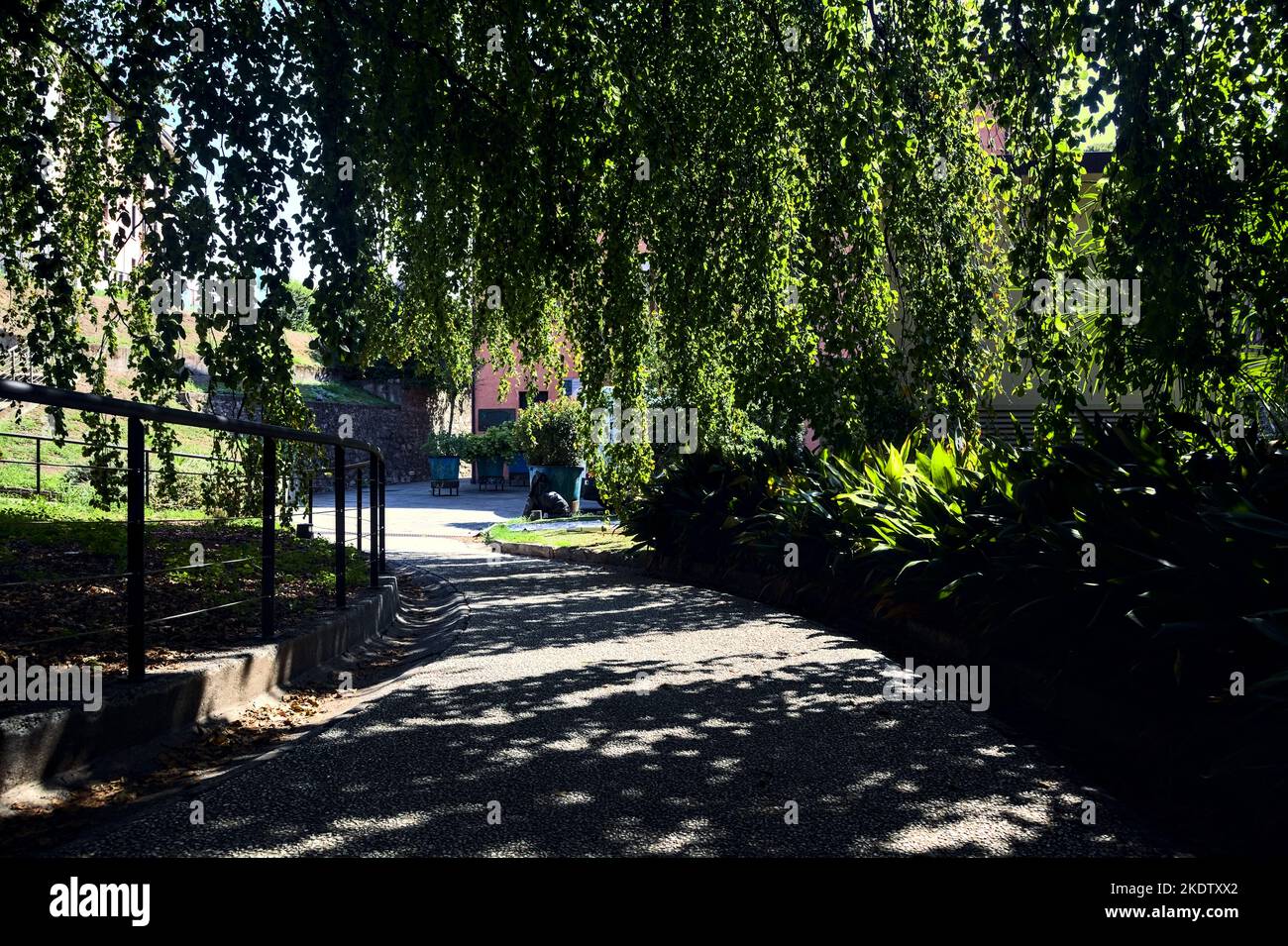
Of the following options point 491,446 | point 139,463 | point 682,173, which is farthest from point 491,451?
point 139,463

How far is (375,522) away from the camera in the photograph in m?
9.35

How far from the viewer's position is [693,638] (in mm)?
7379

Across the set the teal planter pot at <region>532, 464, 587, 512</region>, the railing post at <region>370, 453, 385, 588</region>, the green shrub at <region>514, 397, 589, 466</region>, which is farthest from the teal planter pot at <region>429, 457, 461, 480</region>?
the railing post at <region>370, 453, 385, 588</region>

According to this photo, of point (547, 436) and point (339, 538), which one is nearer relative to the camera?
point (339, 538)

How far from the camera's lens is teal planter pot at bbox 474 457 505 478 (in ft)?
108

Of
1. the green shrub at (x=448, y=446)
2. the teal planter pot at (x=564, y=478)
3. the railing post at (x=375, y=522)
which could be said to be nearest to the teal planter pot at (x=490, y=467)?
the green shrub at (x=448, y=446)

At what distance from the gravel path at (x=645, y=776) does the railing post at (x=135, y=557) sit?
0.78 m

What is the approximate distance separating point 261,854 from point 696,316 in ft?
15.1

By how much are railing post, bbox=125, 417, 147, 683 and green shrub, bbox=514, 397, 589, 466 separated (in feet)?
56.8

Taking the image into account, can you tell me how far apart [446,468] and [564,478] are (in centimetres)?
913

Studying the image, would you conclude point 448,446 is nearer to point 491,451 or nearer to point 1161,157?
point 491,451

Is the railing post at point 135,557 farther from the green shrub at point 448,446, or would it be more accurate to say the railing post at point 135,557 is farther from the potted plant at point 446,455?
the green shrub at point 448,446

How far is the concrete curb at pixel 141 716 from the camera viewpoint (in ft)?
11.6

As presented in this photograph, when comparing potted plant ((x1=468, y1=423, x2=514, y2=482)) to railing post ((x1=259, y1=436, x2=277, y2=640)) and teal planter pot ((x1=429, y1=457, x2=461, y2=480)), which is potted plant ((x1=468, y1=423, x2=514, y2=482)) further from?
railing post ((x1=259, y1=436, x2=277, y2=640))
